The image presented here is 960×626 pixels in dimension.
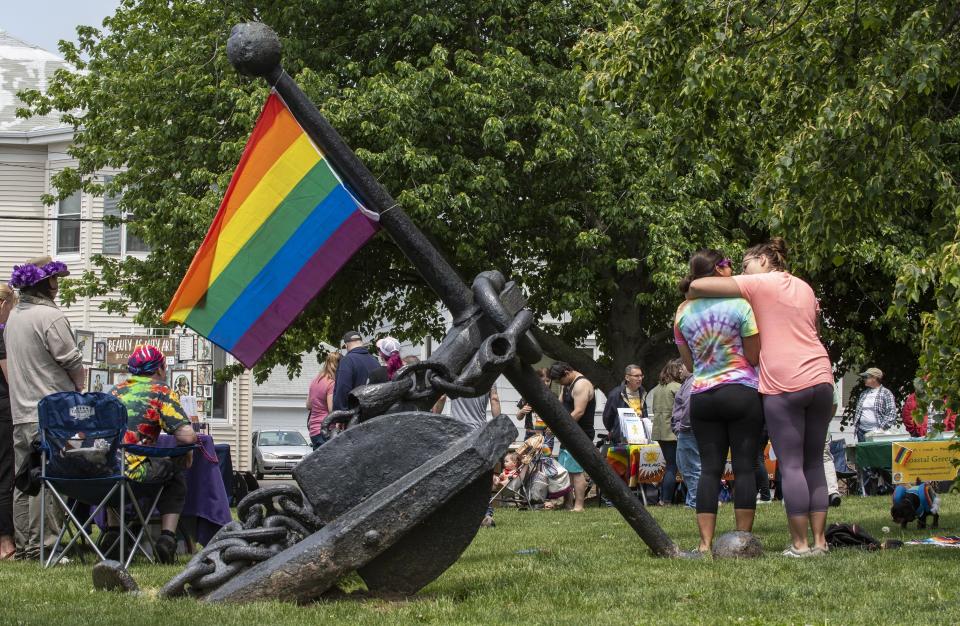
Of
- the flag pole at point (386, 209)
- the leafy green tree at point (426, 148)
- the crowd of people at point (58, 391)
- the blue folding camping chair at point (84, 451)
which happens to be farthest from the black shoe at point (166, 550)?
the leafy green tree at point (426, 148)

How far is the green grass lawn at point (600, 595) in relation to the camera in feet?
17.7

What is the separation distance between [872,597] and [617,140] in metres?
16.8

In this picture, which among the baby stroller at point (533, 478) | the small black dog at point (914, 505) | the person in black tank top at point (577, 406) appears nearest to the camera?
the small black dog at point (914, 505)

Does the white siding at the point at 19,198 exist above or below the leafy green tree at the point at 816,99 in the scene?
above

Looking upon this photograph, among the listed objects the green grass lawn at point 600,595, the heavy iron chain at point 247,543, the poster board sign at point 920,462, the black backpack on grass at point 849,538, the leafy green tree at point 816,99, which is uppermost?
the leafy green tree at point 816,99

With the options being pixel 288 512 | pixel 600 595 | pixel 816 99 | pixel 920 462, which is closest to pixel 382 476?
pixel 288 512

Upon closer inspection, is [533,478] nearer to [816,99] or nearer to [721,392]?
[816,99]

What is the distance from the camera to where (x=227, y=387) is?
123 feet

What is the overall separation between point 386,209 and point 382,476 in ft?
4.04

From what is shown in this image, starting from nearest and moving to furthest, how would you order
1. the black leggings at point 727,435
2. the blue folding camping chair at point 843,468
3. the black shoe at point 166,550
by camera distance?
the black leggings at point 727,435 → the black shoe at point 166,550 → the blue folding camping chair at point 843,468

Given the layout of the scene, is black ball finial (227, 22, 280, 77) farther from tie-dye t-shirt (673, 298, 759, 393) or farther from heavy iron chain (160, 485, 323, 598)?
tie-dye t-shirt (673, 298, 759, 393)

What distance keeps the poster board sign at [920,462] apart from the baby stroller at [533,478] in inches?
169

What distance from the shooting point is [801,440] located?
7641 mm

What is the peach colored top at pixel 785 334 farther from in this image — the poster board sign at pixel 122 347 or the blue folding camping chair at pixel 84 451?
the poster board sign at pixel 122 347
